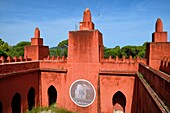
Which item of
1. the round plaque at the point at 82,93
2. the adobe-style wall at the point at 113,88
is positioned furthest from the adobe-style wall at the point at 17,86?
the adobe-style wall at the point at 113,88

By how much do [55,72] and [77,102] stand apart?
323cm

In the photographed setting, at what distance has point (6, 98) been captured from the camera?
419 inches

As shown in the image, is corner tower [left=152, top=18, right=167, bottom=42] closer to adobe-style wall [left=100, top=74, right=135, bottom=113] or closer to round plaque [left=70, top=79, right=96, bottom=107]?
adobe-style wall [left=100, top=74, right=135, bottom=113]

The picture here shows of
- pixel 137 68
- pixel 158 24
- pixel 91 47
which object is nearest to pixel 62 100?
pixel 91 47

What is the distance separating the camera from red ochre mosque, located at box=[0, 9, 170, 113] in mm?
11430

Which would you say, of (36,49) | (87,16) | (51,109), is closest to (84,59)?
(87,16)

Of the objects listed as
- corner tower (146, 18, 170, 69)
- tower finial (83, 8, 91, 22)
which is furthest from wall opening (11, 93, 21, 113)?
corner tower (146, 18, 170, 69)

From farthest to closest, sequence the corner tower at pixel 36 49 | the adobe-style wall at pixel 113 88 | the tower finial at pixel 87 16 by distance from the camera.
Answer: the corner tower at pixel 36 49, the tower finial at pixel 87 16, the adobe-style wall at pixel 113 88

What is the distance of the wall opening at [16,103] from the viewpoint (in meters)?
12.0

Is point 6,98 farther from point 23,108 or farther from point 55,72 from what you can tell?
point 55,72

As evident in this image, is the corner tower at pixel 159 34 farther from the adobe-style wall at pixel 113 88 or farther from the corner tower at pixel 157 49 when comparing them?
the adobe-style wall at pixel 113 88

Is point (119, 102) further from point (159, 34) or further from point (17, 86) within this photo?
point (17, 86)

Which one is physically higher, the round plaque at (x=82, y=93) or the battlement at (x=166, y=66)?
the battlement at (x=166, y=66)

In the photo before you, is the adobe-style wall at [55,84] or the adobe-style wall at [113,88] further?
the adobe-style wall at [55,84]
